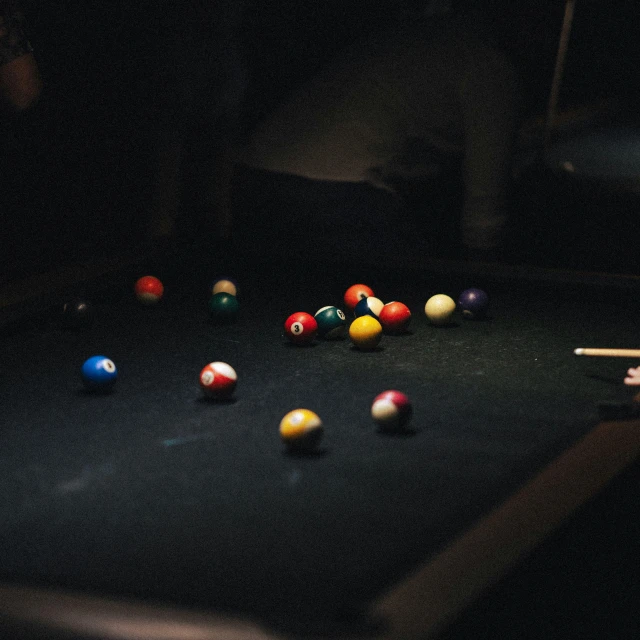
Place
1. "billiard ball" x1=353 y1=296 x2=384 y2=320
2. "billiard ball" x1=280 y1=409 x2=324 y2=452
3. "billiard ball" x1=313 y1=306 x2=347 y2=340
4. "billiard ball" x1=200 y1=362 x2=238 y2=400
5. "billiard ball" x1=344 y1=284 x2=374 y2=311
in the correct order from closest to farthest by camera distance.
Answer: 1. "billiard ball" x1=280 y1=409 x2=324 y2=452
2. "billiard ball" x1=200 y1=362 x2=238 y2=400
3. "billiard ball" x1=313 y1=306 x2=347 y2=340
4. "billiard ball" x1=353 y1=296 x2=384 y2=320
5. "billiard ball" x1=344 y1=284 x2=374 y2=311

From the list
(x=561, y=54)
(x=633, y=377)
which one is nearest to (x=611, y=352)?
(x=633, y=377)

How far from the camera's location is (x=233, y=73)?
175 inches

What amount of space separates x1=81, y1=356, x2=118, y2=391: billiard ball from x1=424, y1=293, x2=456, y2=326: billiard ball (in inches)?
40.0

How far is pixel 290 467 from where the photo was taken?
1757 mm

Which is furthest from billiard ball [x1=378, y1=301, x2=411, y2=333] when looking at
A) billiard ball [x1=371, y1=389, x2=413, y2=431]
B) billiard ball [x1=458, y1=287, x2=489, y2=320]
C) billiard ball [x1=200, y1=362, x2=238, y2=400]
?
billiard ball [x1=371, y1=389, x2=413, y2=431]

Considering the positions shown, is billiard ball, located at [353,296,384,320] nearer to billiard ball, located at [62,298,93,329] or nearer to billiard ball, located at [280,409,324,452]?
billiard ball, located at [62,298,93,329]

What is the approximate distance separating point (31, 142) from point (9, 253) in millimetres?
564

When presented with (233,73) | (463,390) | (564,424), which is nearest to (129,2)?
(233,73)

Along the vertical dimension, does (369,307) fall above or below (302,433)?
above

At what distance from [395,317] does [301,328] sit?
11.7 inches

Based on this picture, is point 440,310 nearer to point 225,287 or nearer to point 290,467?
point 225,287

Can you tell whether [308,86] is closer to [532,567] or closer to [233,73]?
[233,73]

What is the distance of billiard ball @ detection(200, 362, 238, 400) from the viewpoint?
7.04 feet

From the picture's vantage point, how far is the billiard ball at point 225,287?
3107 mm
